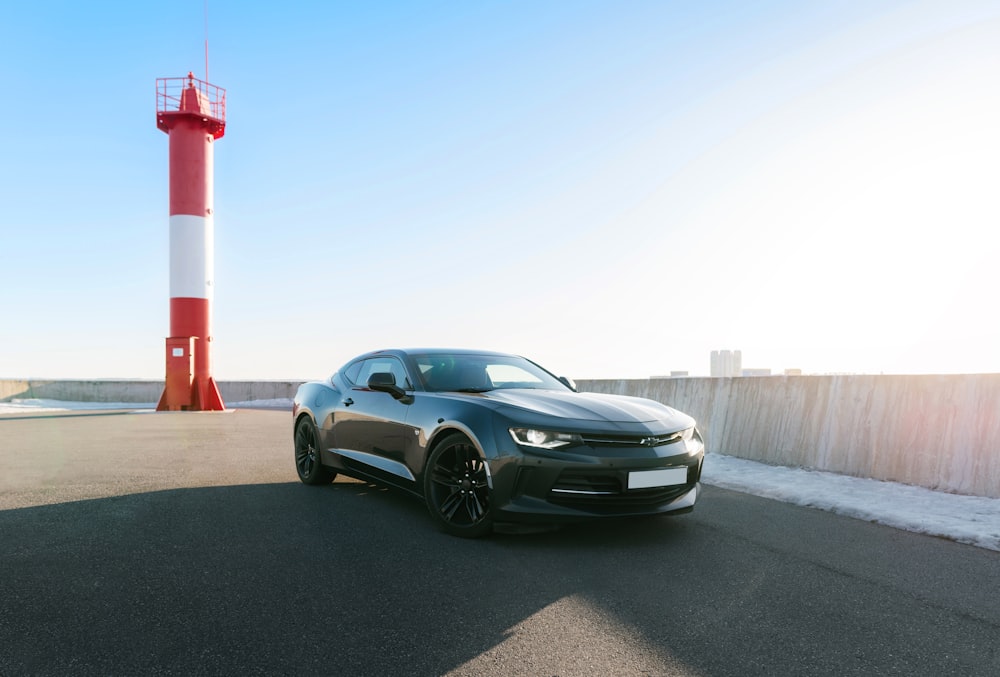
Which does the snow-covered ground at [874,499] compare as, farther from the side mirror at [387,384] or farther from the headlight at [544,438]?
the side mirror at [387,384]

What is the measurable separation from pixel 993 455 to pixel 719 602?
396cm

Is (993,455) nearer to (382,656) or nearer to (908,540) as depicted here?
(908,540)

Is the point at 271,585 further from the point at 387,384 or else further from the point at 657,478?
the point at 657,478

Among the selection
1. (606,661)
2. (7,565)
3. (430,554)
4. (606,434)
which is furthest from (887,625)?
(7,565)

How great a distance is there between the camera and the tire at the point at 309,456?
273 inches

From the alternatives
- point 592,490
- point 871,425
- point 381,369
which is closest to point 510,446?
point 592,490

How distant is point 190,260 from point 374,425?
19.6 meters

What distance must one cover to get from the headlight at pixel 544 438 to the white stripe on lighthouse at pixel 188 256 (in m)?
21.2

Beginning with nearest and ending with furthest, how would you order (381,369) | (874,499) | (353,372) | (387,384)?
(387,384), (874,499), (381,369), (353,372)

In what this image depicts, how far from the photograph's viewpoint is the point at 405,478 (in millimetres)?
5496

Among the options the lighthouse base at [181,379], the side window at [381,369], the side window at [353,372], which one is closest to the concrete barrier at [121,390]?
the lighthouse base at [181,379]

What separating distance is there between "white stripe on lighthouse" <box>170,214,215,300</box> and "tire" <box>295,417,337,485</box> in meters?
17.6

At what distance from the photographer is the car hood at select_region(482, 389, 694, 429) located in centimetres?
484

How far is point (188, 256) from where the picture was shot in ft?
75.5
